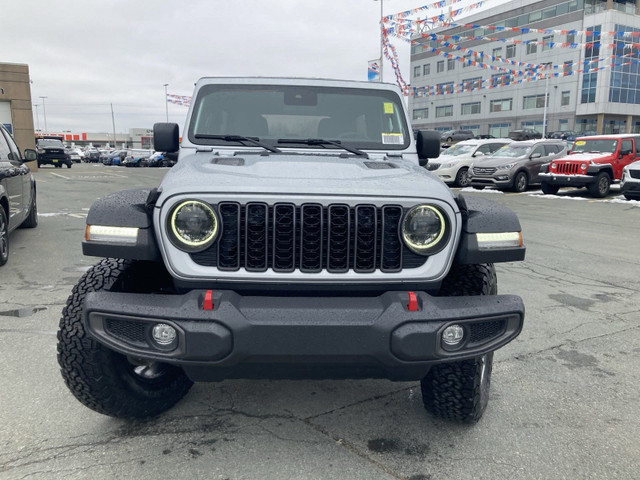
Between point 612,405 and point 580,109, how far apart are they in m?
59.1

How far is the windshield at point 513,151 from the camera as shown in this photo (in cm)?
1767

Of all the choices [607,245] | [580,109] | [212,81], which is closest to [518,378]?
[212,81]

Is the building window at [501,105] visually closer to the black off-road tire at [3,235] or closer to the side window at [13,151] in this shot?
the side window at [13,151]

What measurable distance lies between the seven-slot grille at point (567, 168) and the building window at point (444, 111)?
55779mm

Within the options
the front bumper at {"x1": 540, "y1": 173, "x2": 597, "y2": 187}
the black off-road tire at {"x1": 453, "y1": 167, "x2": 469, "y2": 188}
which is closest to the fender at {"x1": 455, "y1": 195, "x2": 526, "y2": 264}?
the front bumper at {"x1": 540, "y1": 173, "x2": 597, "y2": 187}

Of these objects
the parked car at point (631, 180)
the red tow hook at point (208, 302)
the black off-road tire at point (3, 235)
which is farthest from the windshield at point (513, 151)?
the red tow hook at point (208, 302)

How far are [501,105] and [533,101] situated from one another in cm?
432

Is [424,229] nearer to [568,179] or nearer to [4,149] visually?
[4,149]

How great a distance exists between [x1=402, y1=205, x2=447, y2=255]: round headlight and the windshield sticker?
140cm

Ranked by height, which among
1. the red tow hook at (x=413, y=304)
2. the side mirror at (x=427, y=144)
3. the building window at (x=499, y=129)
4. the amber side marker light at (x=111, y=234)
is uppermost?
the building window at (x=499, y=129)

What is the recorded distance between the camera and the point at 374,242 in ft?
7.78

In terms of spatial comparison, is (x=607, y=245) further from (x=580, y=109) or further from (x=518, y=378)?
(x=580, y=109)

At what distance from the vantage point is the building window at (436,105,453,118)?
69062 millimetres

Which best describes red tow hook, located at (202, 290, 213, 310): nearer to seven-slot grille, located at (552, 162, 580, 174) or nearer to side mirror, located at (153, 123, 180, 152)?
side mirror, located at (153, 123, 180, 152)
